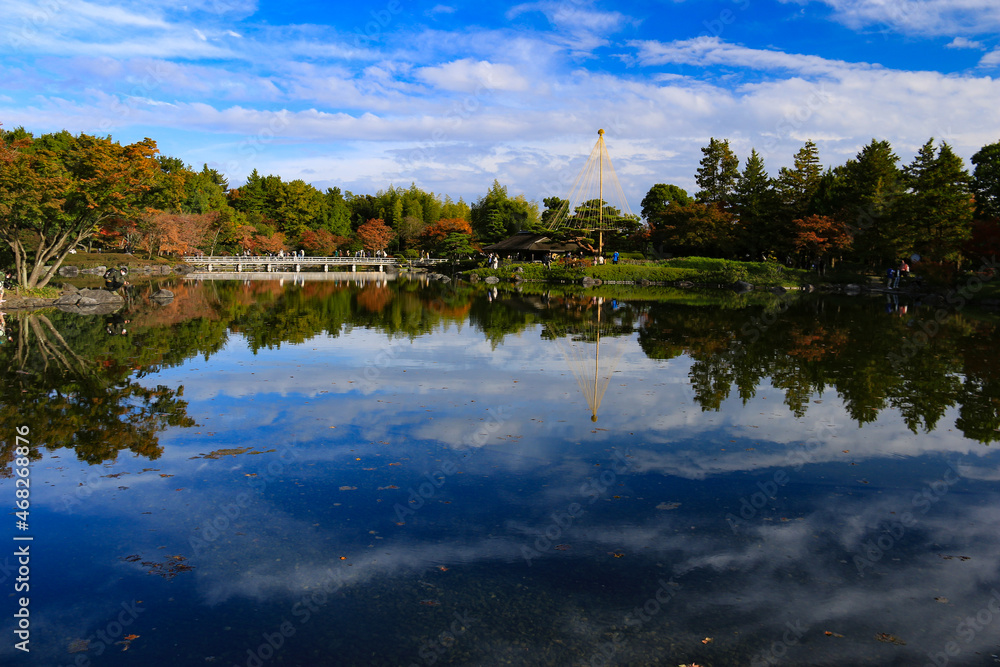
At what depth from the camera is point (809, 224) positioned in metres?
44.5

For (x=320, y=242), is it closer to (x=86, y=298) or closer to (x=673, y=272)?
(x=673, y=272)

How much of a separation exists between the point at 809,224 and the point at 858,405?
129ft

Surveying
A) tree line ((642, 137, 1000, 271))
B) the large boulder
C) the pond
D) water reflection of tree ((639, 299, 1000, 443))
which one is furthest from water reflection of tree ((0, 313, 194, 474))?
tree line ((642, 137, 1000, 271))

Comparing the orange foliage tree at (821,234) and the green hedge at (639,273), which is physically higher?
the orange foliage tree at (821,234)

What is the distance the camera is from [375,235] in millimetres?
76250

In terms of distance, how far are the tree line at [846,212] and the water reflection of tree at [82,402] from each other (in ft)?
122

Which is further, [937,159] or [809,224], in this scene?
[809,224]

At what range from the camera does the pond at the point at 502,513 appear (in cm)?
395

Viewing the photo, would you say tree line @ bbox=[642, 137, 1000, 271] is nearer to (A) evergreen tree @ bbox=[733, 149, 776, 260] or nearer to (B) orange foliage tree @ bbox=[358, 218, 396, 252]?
(A) evergreen tree @ bbox=[733, 149, 776, 260]

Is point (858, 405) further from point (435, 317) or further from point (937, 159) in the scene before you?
point (937, 159)

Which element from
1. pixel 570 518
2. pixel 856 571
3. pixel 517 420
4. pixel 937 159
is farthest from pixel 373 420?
pixel 937 159

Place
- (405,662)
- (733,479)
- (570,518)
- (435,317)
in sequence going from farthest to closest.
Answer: (435,317) < (733,479) < (570,518) < (405,662)

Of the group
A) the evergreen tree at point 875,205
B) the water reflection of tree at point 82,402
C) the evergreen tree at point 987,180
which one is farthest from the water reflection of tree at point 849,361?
the evergreen tree at point 987,180

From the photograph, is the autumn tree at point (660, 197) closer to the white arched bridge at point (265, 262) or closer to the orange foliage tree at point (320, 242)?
the white arched bridge at point (265, 262)
